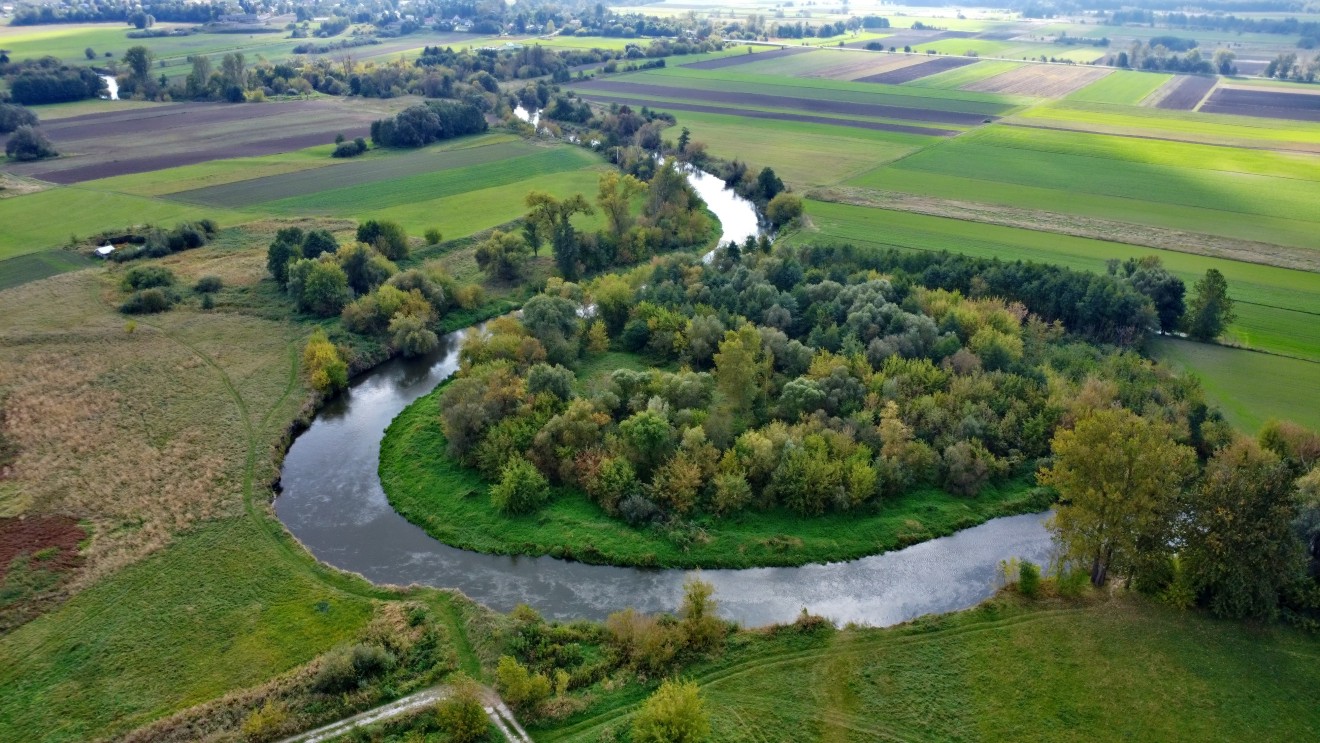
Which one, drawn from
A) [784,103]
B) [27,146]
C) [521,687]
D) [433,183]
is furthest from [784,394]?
[784,103]

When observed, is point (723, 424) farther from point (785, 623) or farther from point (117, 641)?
point (117, 641)

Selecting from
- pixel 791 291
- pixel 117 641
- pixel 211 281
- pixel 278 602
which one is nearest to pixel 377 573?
pixel 278 602

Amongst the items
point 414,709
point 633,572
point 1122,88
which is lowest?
point 414,709

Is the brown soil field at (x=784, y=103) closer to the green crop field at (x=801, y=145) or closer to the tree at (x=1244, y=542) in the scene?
the green crop field at (x=801, y=145)

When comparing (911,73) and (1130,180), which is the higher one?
(911,73)

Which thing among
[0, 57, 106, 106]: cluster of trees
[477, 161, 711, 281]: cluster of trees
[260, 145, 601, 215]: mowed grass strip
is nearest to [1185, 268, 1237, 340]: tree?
[477, 161, 711, 281]: cluster of trees

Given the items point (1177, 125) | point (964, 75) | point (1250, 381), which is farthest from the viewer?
point (964, 75)

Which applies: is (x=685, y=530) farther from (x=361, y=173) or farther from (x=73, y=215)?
(x=361, y=173)
